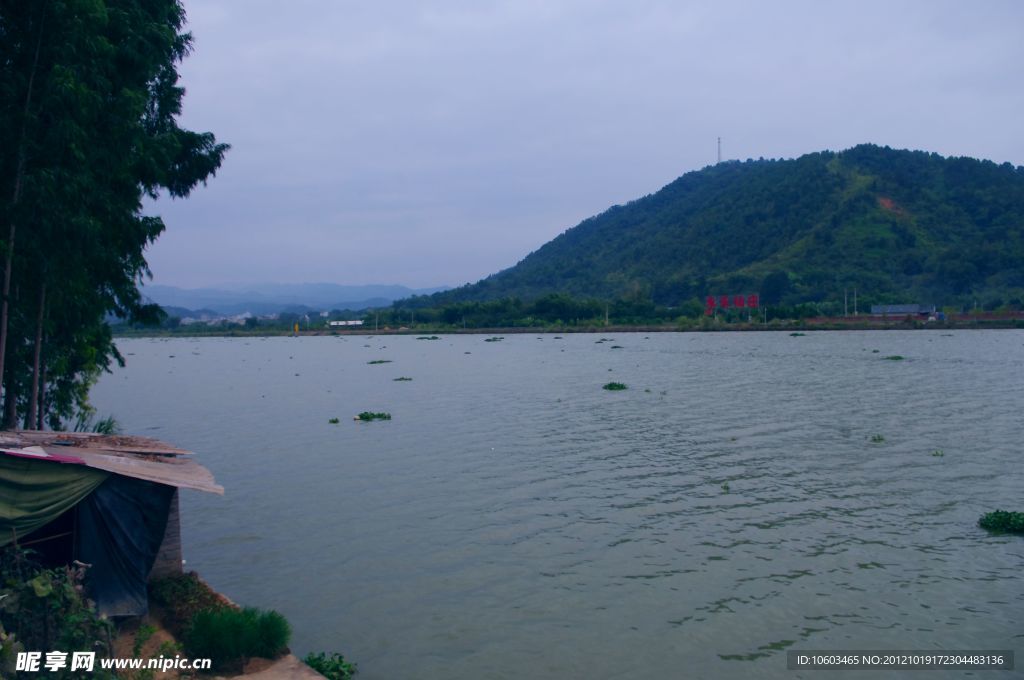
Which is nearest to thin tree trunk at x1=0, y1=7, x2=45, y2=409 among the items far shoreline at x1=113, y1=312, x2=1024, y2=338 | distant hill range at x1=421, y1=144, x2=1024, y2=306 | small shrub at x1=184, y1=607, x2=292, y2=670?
small shrub at x1=184, y1=607, x2=292, y2=670

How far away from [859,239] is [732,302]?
3045 cm

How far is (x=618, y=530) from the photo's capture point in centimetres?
1516

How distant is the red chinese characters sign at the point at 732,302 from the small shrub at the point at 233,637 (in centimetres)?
13315

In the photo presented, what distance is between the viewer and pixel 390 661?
10055 mm

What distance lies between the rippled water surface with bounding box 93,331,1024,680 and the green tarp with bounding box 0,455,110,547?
3.84 m

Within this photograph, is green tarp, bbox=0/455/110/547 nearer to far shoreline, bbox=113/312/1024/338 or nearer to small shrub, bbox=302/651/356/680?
small shrub, bbox=302/651/356/680

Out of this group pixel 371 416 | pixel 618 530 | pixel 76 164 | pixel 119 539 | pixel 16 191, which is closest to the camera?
pixel 119 539

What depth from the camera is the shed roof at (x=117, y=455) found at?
9.36m

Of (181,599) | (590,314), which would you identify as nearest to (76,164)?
(181,599)

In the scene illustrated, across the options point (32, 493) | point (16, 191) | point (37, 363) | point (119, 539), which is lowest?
point (119, 539)

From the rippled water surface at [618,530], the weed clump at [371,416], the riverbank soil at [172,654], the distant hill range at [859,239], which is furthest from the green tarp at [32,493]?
the distant hill range at [859,239]

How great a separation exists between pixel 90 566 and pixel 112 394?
147 ft

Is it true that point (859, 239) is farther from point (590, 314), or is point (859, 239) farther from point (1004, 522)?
point (1004, 522)

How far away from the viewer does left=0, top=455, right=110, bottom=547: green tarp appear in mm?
8859
